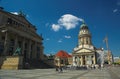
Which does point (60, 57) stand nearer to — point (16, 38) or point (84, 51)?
point (16, 38)

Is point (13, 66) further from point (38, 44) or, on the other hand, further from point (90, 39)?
point (90, 39)

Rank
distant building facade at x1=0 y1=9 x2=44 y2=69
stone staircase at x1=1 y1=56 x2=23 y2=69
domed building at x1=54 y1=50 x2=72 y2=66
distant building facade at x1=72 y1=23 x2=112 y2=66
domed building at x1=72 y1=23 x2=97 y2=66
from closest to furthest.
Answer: stone staircase at x1=1 y1=56 x2=23 y2=69
distant building facade at x1=0 y1=9 x2=44 y2=69
domed building at x1=54 y1=50 x2=72 y2=66
distant building facade at x1=72 y1=23 x2=112 y2=66
domed building at x1=72 y1=23 x2=97 y2=66

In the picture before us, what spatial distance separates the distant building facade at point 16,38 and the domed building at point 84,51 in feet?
200

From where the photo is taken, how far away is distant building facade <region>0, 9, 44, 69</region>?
4191 centimetres

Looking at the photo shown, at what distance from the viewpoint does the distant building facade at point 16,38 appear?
4191 cm

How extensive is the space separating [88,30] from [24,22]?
78.9m

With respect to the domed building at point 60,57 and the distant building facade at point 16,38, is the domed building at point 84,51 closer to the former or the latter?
the domed building at point 60,57

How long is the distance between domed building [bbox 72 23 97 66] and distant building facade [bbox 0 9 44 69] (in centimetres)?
6098

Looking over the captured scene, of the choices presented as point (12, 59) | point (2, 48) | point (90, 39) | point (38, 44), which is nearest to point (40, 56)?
point (38, 44)

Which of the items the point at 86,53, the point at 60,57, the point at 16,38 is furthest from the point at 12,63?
the point at 86,53

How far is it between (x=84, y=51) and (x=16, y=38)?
79700mm

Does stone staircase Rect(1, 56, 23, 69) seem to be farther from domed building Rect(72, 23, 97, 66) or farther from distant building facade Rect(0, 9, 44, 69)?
domed building Rect(72, 23, 97, 66)

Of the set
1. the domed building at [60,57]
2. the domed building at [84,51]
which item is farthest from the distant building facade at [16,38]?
the domed building at [84,51]

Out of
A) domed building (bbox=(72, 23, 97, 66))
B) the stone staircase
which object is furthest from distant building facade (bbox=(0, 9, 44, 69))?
domed building (bbox=(72, 23, 97, 66))
